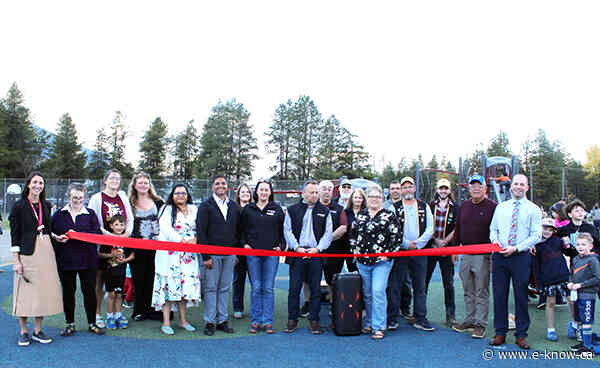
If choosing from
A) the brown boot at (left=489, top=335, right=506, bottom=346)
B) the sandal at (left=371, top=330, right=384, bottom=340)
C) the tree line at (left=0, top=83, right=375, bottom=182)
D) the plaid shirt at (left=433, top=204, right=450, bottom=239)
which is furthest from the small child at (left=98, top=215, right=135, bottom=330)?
the tree line at (left=0, top=83, right=375, bottom=182)

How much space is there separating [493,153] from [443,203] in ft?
205

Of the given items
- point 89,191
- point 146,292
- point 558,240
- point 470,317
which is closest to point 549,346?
point 470,317

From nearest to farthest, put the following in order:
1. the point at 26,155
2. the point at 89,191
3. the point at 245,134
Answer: the point at 89,191 → the point at 26,155 → the point at 245,134

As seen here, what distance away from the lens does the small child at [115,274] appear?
5.11m

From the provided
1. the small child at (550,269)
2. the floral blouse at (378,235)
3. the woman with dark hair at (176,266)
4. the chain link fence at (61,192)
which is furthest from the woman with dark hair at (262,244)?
the chain link fence at (61,192)

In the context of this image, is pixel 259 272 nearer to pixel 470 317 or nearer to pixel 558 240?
pixel 470 317

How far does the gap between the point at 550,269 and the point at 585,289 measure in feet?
2.14

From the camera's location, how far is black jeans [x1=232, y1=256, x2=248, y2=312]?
19.9ft

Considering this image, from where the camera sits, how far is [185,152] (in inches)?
2506

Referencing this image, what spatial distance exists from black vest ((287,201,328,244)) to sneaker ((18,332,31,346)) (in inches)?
129

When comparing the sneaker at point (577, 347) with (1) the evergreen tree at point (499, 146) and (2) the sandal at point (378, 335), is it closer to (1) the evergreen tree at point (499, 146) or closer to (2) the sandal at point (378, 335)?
(2) the sandal at point (378, 335)

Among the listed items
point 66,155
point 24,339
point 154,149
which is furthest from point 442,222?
point 154,149

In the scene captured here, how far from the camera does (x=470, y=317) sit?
209 inches

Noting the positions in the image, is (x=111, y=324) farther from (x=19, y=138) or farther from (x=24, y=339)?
(x=19, y=138)
